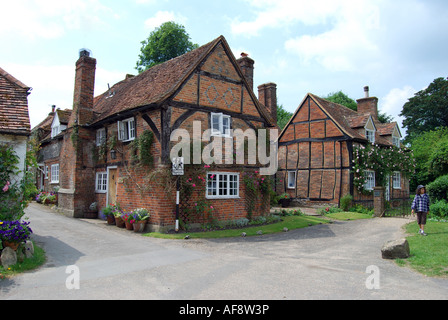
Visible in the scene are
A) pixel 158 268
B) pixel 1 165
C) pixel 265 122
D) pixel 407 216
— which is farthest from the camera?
pixel 407 216

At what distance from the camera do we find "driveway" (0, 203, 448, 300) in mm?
5742

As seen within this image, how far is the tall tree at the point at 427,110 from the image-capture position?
45906 mm

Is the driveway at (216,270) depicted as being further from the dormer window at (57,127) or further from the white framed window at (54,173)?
the white framed window at (54,173)

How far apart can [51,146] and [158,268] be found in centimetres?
2041

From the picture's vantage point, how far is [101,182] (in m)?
17.5

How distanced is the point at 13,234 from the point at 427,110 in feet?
174

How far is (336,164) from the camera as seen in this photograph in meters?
22.3

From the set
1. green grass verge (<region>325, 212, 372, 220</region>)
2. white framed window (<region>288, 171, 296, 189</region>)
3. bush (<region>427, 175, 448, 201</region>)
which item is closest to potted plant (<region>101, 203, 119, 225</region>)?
green grass verge (<region>325, 212, 372, 220</region>)

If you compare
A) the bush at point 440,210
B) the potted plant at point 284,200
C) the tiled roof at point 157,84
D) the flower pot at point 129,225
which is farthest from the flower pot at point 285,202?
the flower pot at point 129,225

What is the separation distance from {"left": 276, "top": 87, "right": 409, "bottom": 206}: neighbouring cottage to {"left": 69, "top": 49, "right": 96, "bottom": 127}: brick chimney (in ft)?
48.0

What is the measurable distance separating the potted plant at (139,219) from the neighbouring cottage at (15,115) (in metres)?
4.46

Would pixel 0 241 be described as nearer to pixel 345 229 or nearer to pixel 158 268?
pixel 158 268

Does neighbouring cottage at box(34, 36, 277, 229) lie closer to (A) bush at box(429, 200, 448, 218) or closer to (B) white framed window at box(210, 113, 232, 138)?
(B) white framed window at box(210, 113, 232, 138)
